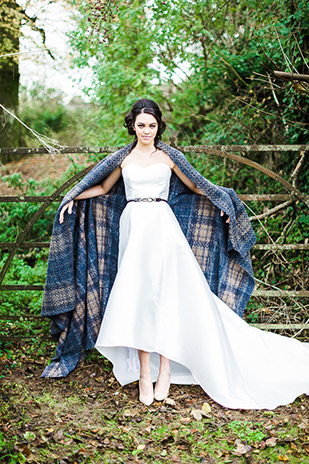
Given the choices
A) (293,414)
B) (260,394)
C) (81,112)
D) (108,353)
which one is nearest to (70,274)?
(108,353)

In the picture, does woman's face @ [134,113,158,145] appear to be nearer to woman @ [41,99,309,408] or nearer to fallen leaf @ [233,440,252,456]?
woman @ [41,99,309,408]

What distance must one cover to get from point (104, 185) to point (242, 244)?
A: 110 cm

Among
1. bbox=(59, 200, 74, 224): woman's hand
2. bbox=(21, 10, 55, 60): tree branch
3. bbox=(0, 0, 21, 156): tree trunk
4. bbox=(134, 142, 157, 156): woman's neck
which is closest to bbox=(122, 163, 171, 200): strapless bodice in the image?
bbox=(134, 142, 157, 156): woman's neck

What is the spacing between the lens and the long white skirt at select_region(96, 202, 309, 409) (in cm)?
296

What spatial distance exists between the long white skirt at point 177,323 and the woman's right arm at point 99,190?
→ 28 cm

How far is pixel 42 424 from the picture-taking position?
2.70 meters

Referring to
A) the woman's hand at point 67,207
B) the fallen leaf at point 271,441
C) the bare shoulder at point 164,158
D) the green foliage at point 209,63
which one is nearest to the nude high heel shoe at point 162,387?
the fallen leaf at point 271,441

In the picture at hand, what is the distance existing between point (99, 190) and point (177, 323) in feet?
3.63

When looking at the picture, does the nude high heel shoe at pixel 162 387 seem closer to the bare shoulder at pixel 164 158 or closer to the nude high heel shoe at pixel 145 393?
the nude high heel shoe at pixel 145 393

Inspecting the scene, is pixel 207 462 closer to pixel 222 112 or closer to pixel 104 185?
pixel 104 185

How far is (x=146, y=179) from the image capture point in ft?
10.2

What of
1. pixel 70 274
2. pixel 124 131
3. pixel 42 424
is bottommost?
pixel 42 424

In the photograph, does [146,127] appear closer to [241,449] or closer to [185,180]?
[185,180]

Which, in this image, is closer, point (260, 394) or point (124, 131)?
point (260, 394)
